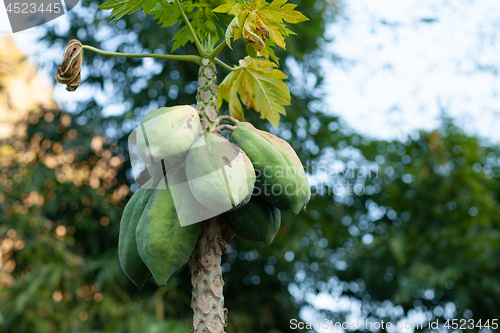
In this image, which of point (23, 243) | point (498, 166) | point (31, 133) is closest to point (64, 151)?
point (31, 133)

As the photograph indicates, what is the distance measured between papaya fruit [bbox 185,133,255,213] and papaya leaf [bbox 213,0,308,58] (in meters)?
0.19

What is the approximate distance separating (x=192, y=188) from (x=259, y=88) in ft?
1.14

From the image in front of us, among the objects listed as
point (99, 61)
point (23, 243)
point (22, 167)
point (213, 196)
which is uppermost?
point (213, 196)

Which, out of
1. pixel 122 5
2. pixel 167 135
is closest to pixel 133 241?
pixel 167 135

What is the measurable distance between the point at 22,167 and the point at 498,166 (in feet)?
13.5

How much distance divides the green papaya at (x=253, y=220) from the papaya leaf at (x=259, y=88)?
0.23 metres

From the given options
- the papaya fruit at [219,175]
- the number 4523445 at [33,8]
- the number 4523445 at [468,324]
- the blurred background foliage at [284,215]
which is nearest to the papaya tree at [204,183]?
the papaya fruit at [219,175]

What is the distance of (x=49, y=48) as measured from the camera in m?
3.31

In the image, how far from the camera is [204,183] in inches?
26.1

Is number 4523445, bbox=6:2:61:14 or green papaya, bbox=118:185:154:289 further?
number 4523445, bbox=6:2:61:14

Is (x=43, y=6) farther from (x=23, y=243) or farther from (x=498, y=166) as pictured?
(x=498, y=166)

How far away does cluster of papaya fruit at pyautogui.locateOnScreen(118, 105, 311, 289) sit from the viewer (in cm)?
67

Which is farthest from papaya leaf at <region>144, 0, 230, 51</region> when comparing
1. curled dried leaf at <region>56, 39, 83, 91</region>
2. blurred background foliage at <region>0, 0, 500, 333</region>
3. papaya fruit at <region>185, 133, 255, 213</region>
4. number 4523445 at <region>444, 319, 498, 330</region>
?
number 4523445 at <region>444, 319, 498, 330</region>

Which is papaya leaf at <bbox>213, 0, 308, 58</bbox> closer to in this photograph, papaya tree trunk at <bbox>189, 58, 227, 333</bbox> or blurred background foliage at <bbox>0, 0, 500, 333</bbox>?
papaya tree trunk at <bbox>189, 58, 227, 333</bbox>
